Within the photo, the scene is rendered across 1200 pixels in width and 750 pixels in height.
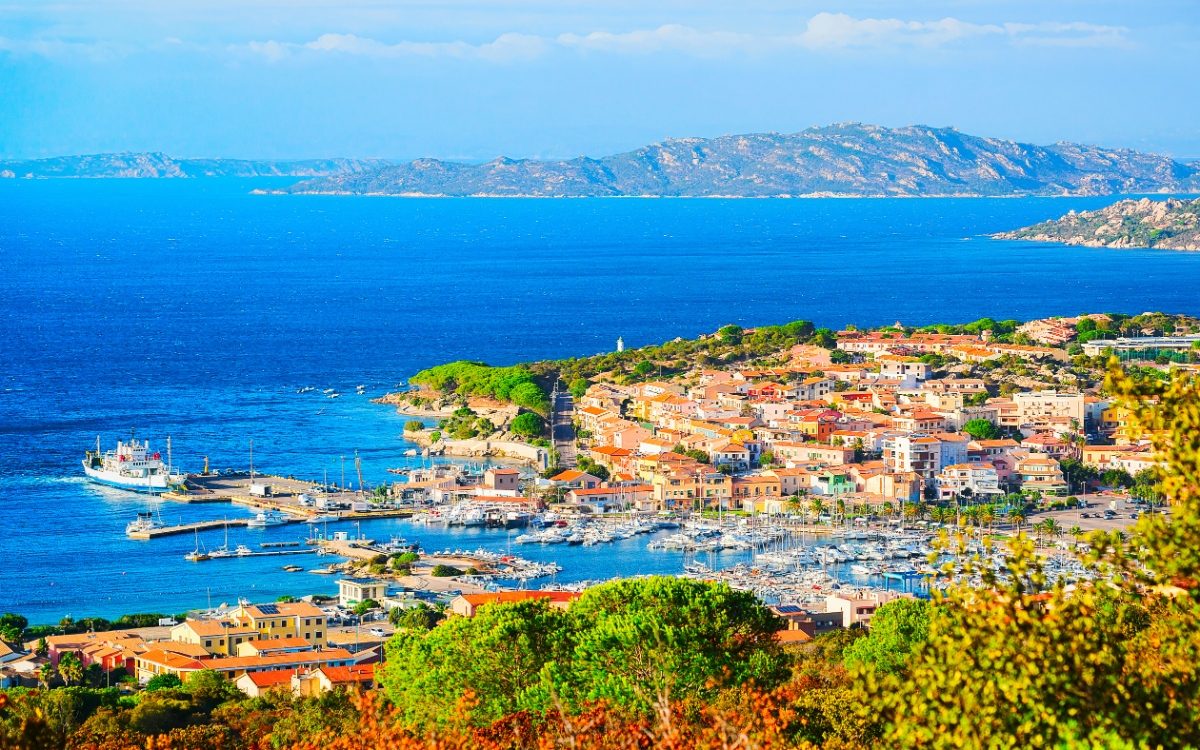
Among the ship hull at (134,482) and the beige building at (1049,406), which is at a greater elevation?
the beige building at (1049,406)

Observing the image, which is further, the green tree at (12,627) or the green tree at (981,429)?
the green tree at (981,429)

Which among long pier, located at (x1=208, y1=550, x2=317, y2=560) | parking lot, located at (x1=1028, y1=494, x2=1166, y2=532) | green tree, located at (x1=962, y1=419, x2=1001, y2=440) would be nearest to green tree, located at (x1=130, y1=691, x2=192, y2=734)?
long pier, located at (x1=208, y1=550, x2=317, y2=560)

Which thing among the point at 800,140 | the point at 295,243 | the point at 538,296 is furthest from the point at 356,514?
the point at 800,140

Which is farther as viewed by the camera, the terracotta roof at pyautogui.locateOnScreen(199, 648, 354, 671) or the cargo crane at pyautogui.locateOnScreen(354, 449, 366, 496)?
the cargo crane at pyautogui.locateOnScreen(354, 449, 366, 496)

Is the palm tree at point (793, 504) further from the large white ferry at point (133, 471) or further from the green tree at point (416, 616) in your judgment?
the large white ferry at point (133, 471)

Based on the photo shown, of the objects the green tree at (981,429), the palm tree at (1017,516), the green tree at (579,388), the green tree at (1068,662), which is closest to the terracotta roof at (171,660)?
the palm tree at (1017,516)

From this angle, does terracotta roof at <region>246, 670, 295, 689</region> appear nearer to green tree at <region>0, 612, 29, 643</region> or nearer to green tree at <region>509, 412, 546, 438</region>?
green tree at <region>0, 612, 29, 643</region>
